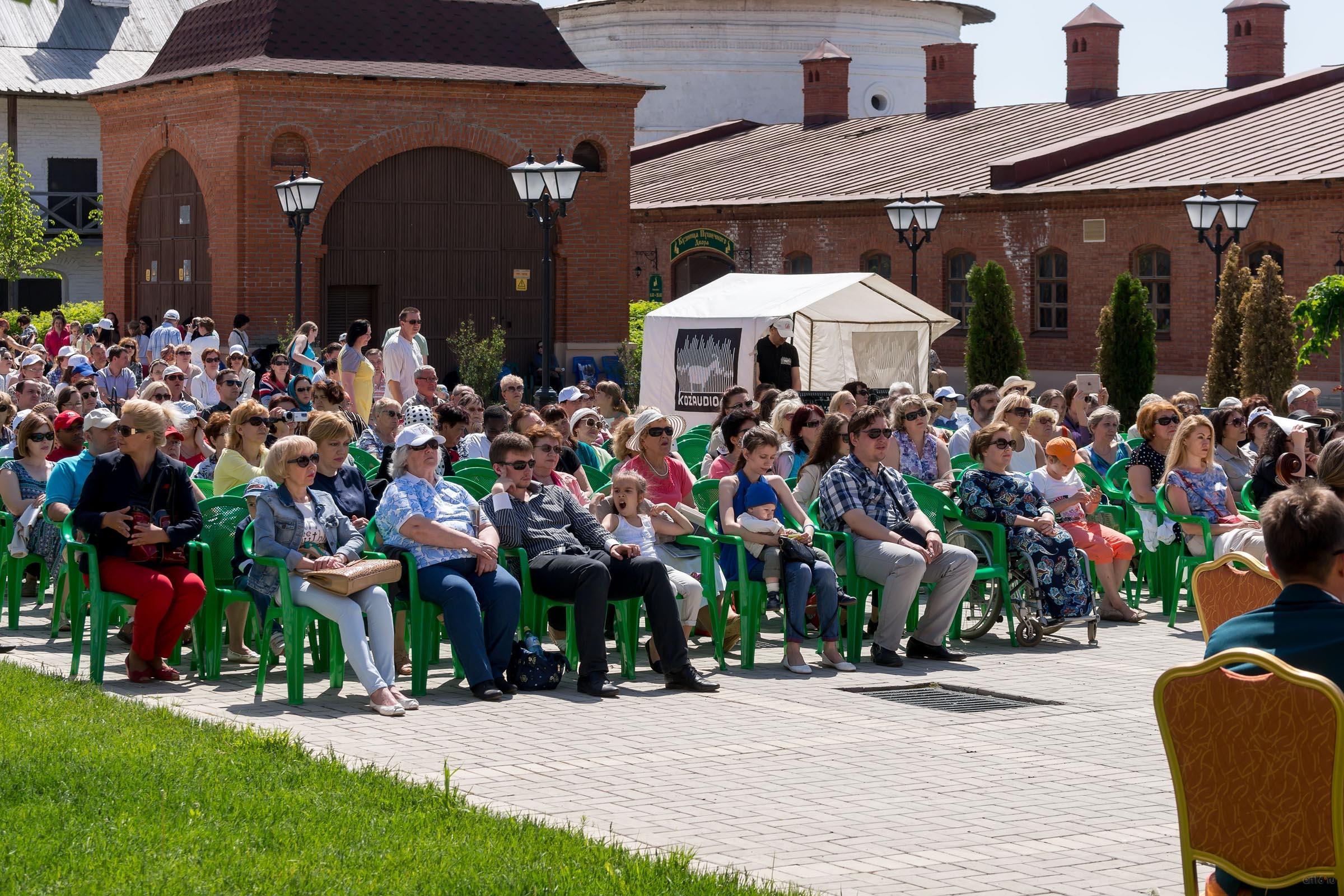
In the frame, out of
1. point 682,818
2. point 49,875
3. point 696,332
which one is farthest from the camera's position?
point 696,332

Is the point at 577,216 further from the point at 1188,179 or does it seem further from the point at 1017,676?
the point at 1017,676

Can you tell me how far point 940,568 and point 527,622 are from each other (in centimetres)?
244

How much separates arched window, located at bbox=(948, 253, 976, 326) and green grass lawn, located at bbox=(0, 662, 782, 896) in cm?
3610

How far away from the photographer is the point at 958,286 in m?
43.7

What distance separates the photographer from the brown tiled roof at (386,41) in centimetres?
3597

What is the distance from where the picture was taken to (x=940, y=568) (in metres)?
11.4

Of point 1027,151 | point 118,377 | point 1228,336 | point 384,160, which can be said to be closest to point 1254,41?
point 1027,151

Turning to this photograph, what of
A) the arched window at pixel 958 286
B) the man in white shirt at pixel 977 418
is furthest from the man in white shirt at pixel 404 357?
the arched window at pixel 958 286

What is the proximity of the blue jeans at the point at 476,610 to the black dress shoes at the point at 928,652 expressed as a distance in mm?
2490

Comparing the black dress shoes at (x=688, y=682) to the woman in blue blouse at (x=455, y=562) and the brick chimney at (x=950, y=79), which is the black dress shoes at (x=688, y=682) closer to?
the woman in blue blouse at (x=455, y=562)

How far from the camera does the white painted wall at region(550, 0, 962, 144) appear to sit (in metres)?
64.1

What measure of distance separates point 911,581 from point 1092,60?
42.7 metres

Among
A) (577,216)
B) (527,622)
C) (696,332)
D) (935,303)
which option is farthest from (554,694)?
(935,303)

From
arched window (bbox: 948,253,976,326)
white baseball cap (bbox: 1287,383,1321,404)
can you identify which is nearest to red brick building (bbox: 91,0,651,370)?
arched window (bbox: 948,253,976,326)
